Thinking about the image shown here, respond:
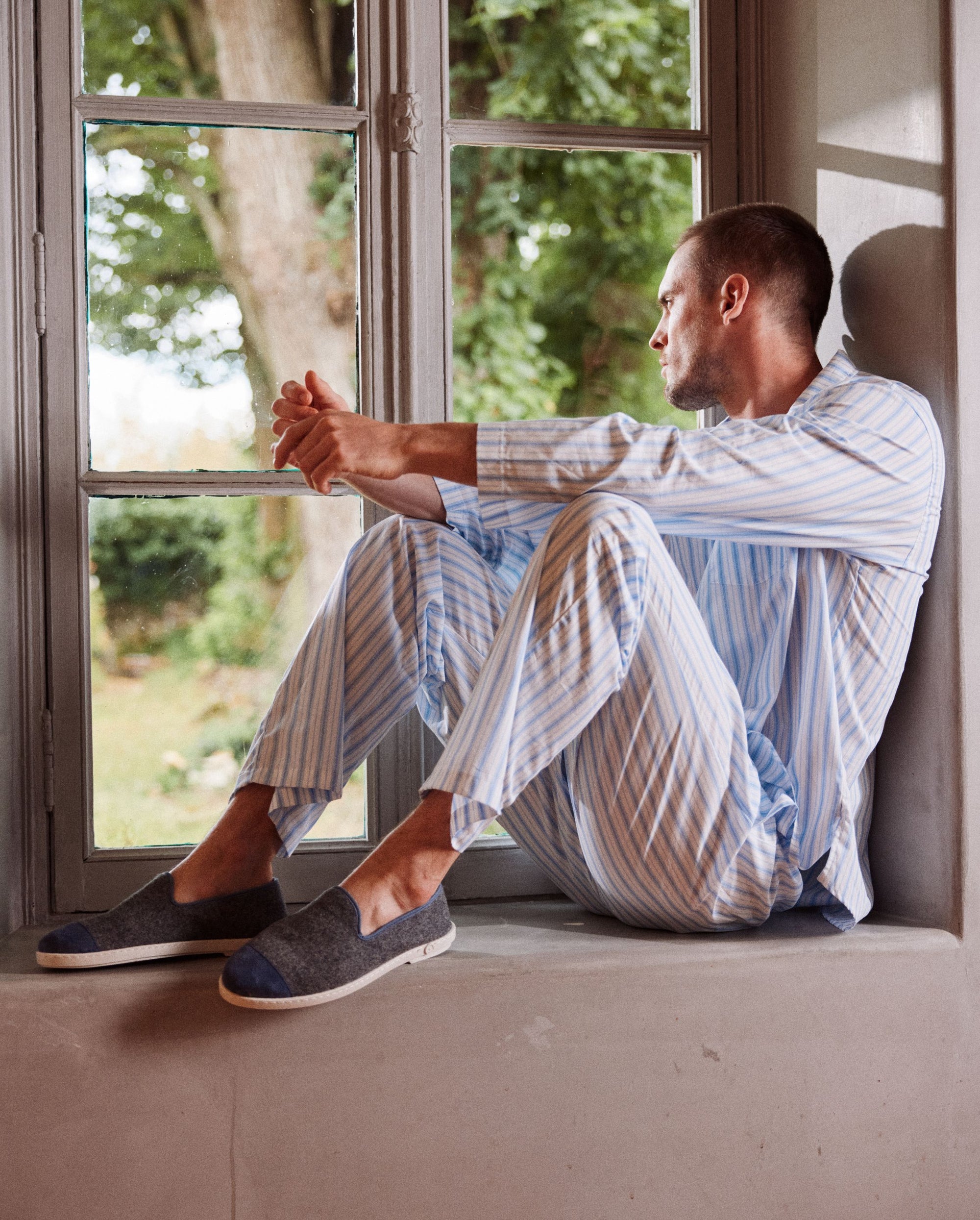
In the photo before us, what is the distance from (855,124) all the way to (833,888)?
112 cm

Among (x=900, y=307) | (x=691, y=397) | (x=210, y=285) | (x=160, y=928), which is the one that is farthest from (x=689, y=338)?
(x=160, y=928)

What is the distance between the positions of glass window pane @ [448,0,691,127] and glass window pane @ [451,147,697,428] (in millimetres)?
73

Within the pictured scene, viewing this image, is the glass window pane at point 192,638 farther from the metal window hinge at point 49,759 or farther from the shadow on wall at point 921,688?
the shadow on wall at point 921,688

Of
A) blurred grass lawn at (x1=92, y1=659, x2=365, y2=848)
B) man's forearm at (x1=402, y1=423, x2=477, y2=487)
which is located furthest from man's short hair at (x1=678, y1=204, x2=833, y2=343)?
blurred grass lawn at (x1=92, y1=659, x2=365, y2=848)

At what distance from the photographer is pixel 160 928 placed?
1.41m

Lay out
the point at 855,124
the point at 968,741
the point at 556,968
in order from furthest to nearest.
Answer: the point at 855,124 → the point at 968,741 → the point at 556,968

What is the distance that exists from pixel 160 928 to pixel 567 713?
1.85ft

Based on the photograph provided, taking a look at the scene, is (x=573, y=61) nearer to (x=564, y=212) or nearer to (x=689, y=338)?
(x=564, y=212)

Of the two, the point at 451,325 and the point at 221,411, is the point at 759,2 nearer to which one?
the point at 451,325

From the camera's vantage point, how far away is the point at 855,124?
175cm

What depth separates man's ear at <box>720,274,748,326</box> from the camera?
1703 millimetres

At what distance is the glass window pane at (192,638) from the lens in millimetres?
1883

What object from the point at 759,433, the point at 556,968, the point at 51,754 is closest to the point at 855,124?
the point at 759,433

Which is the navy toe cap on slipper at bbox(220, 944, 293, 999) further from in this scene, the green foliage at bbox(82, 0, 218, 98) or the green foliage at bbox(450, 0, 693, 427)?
the green foliage at bbox(82, 0, 218, 98)
